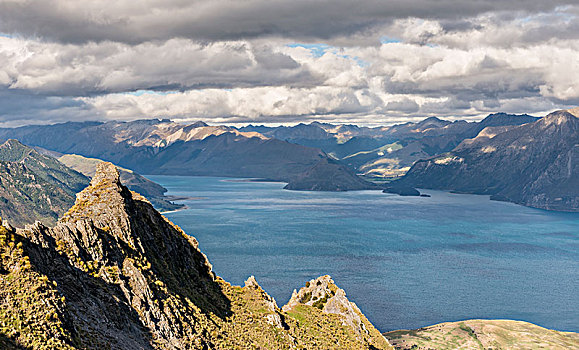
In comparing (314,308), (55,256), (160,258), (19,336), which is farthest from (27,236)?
(314,308)

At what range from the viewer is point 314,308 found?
11700 centimetres

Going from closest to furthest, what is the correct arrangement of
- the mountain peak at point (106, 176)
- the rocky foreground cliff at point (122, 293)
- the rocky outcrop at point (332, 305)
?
the rocky foreground cliff at point (122, 293)
the mountain peak at point (106, 176)
the rocky outcrop at point (332, 305)

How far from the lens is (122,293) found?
5703 cm

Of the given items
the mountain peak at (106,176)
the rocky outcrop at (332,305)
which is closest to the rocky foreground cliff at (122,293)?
the mountain peak at (106,176)

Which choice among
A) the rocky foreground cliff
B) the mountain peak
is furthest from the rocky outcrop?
the mountain peak

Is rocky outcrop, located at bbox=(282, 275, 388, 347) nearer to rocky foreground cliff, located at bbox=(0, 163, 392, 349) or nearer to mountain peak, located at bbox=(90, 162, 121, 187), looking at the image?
rocky foreground cliff, located at bbox=(0, 163, 392, 349)

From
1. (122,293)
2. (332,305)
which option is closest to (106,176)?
(122,293)

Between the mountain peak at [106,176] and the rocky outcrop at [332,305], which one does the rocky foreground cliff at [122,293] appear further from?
the rocky outcrop at [332,305]

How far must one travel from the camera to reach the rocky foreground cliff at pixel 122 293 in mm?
41594

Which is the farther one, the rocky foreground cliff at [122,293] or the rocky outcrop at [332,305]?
the rocky outcrop at [332,305]

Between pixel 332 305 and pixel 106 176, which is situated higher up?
pixel 106 176

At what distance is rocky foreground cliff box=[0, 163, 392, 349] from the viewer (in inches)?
1638

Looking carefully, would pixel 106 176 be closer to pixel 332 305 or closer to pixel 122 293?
pixel 122 293

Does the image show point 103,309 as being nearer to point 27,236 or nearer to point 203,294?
point 27,236
